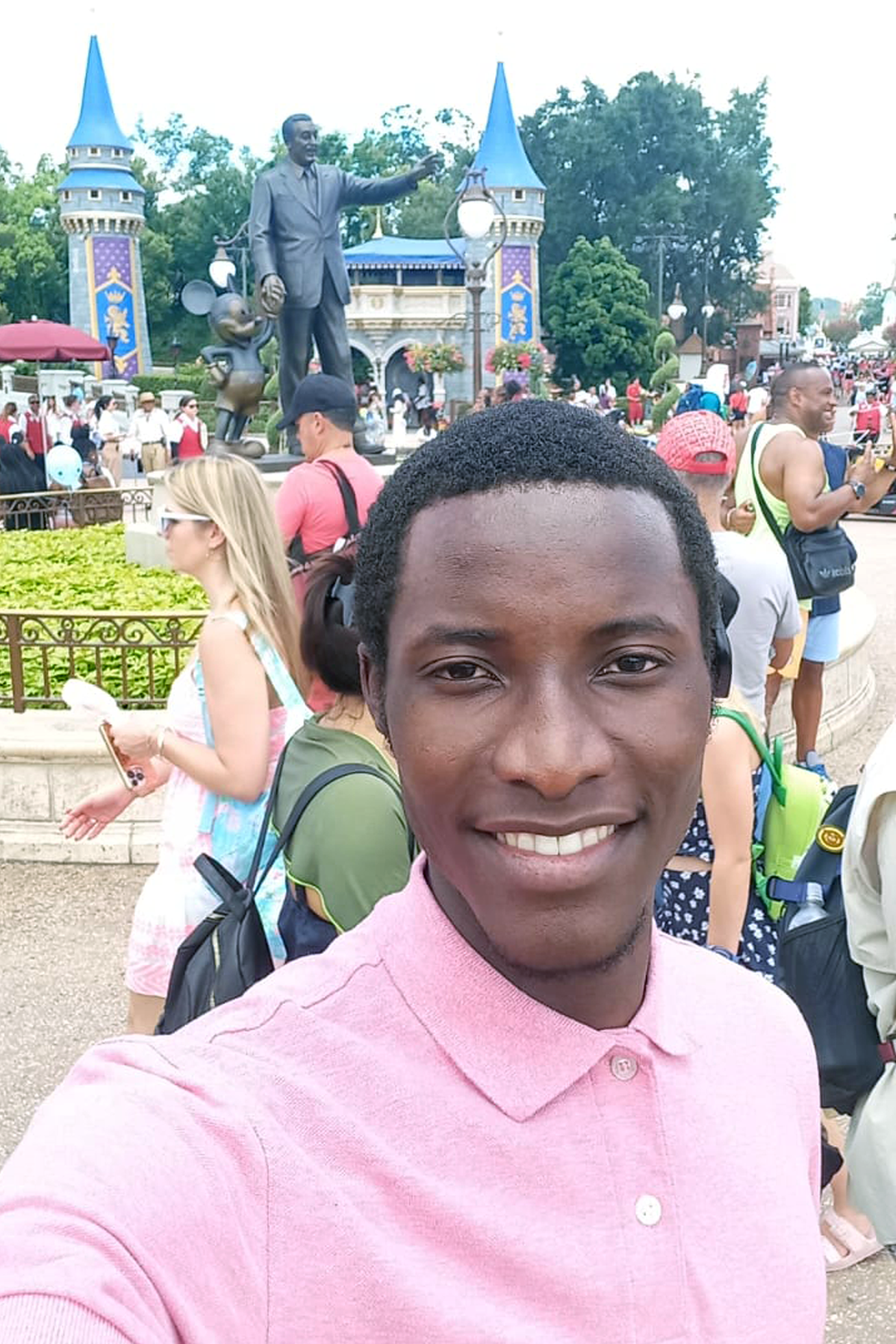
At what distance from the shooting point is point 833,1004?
2182 mm

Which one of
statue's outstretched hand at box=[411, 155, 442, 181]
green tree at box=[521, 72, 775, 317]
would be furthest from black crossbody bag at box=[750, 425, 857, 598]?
green tree at box=[521, 72, 775, 317]

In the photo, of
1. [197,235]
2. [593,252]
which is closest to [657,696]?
[593,252]

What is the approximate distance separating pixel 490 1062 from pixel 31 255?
61196mm

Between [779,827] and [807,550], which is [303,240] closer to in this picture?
[807,550]

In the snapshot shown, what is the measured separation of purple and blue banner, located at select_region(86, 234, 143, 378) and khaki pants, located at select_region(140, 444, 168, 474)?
1151 inches

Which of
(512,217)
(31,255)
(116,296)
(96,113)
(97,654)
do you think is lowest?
(97,654)

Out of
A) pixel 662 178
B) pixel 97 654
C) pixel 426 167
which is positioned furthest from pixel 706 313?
pixel 97 654

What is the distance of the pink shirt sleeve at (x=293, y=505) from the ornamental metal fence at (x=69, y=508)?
7.93 meters

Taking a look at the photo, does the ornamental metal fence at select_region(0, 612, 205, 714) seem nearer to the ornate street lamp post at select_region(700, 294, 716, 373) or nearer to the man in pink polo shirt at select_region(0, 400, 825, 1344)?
the man in pink polo shirt at select_region(0, 400, 825, 1344)

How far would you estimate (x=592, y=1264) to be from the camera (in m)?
0.90

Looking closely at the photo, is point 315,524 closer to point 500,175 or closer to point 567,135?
point 500,175

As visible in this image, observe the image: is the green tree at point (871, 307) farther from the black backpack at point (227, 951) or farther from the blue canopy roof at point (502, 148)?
the black backpack at point (227, 951)

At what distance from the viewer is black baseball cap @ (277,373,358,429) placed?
5.30m

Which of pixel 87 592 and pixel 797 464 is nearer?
pixel 797 464
